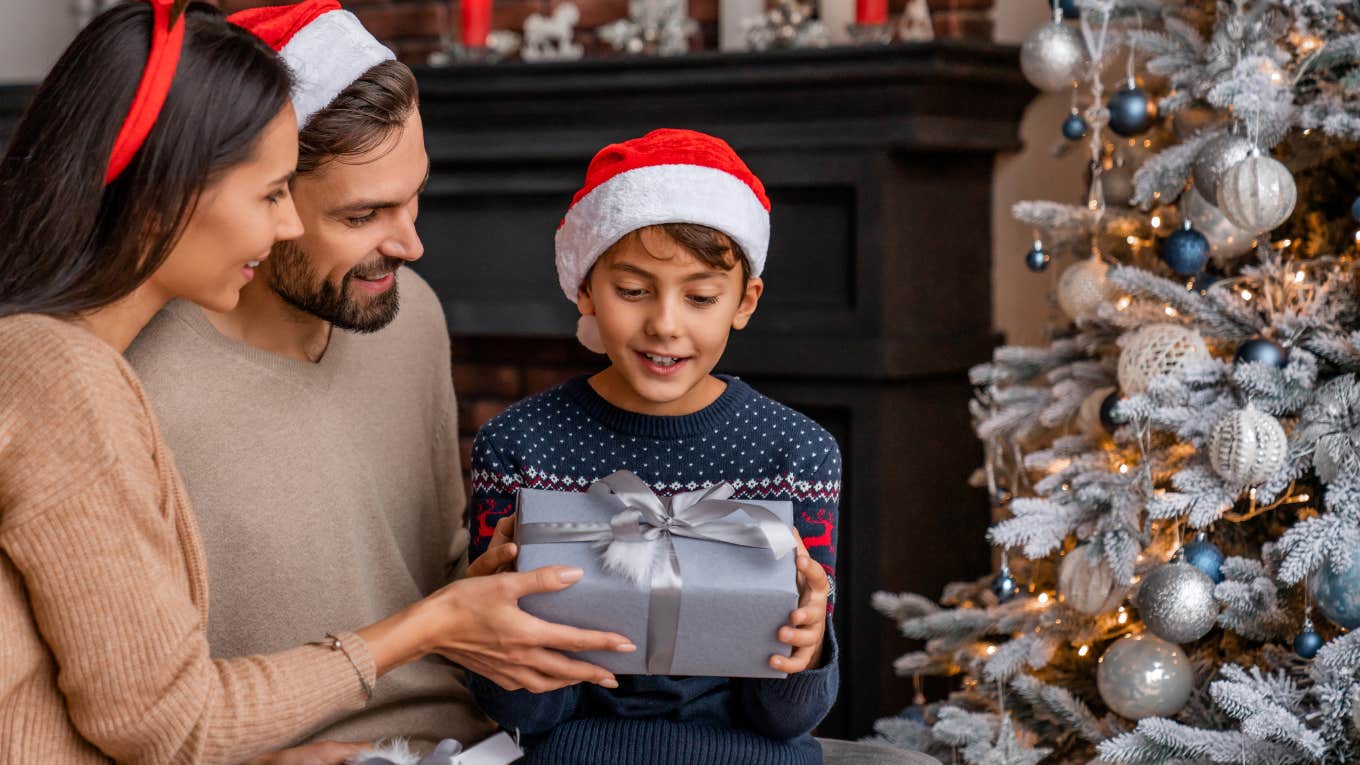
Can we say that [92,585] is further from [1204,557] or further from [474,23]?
[474,23]

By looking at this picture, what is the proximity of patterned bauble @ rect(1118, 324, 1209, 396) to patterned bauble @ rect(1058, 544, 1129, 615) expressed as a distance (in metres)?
0.24

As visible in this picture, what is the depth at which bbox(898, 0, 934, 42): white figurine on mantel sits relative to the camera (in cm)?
267

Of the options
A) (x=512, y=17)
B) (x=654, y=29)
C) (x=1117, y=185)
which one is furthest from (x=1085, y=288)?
(x=512, y=17)

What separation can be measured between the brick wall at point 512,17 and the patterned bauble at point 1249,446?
1.19 metres

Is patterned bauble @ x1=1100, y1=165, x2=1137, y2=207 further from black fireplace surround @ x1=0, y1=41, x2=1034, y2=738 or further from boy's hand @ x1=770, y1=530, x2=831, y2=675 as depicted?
boy's hand @ x1=770, y1=530, x2=831, y2=675

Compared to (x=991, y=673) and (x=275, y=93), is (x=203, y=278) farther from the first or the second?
(x=991, y=673)

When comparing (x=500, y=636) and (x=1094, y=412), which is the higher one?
(x=1094, y=412)

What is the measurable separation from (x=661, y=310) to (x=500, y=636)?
37cm

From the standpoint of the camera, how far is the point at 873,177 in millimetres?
2594

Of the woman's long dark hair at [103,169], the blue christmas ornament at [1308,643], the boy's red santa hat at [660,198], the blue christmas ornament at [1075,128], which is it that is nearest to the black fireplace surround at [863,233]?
the blue christmas ornament at [1075,128]

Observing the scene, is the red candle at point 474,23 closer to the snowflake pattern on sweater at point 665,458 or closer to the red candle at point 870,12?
the red candle at point 870,12

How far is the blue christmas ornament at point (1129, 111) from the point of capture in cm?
213

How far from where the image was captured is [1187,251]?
2.03 m

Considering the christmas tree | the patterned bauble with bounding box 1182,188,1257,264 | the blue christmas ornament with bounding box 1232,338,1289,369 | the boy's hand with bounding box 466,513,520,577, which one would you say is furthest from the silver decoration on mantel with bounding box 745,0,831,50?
the boy's hand with bounding box 466,513,520,577
